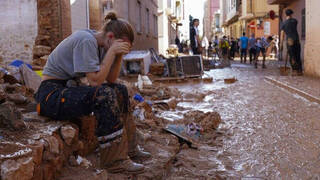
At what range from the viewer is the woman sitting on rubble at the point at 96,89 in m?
2.75

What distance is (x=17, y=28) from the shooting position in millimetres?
8461

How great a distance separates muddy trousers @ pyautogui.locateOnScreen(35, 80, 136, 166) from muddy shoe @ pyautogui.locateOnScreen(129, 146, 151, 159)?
1.23 feet

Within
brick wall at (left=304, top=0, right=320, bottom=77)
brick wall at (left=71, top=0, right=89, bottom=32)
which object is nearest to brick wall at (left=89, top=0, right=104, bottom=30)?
brick wall at (left=71, top=0, right=89, bottom=32)

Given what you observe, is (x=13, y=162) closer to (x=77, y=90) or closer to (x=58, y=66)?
(x=77, y=90)

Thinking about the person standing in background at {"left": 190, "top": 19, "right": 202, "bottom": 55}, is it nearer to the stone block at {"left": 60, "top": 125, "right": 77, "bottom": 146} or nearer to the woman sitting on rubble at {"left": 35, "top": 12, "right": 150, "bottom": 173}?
the woman sitting on rubble at {"left": 35, "top": 12, "right": 150, "bottom": 173}

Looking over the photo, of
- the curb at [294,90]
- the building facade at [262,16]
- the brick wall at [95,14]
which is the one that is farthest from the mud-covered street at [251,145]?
the building facade at [262,16]

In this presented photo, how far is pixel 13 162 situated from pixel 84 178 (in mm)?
634

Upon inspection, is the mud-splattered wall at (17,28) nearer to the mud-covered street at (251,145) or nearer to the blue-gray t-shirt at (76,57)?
the mud-covered street at (251,145)

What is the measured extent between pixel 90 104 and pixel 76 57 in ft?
1.13

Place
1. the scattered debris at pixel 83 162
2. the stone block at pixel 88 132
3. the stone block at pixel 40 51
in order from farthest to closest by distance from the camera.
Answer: the stone block at pixel 40 51
the stone block at pixel 88 132
the scattered debris at pixel 83 162

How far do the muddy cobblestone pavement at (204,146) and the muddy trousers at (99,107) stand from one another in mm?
117

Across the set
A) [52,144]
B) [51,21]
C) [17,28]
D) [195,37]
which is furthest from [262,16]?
[52,144]

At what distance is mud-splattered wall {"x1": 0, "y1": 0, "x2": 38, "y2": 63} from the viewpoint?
834 cm

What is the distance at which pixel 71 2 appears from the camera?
9.43 meters
